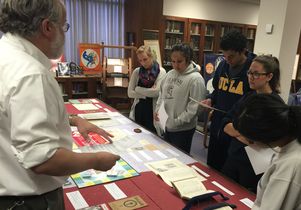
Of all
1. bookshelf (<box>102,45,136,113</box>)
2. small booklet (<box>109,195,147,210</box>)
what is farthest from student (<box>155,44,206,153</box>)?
bookshelf (<box>102,45,136,113</box>)

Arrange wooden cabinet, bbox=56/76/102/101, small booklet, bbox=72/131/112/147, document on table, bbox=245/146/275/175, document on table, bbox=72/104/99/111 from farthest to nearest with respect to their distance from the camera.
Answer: wooden cabinet, bbox=56/76/102/101 < document on table, bbox=72/104/99/111 < small booklet, bbox=72/131/112/147 < document on table, bbox=245/146/275/175

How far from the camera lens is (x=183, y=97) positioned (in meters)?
2.25

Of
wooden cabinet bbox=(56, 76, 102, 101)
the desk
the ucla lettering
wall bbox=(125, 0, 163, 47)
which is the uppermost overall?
wall bbox=(125, 0, 163, 47)

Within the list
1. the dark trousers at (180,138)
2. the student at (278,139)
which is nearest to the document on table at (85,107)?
the dark trousers at (180,138)

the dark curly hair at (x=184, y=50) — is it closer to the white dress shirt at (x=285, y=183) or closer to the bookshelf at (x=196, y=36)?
the white dress shirt at (x=285, y=183)

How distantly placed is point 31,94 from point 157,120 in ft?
5.65

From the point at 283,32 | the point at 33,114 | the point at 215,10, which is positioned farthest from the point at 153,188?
the point at 215,10

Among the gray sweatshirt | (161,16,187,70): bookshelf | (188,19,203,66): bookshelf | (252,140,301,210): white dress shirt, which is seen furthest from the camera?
(188,19,203,66): bookshelf

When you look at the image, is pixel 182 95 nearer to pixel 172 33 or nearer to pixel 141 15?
pixel 141 15

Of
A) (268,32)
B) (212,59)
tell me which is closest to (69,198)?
(268,32)

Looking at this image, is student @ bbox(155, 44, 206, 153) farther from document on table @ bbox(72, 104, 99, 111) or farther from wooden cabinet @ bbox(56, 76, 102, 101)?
wooden cabinet @ bbox(56, 76, 102, 101)

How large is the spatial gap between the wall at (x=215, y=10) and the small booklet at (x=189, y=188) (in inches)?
211

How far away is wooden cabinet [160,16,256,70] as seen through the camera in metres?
6.18

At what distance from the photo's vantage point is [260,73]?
168 cm
